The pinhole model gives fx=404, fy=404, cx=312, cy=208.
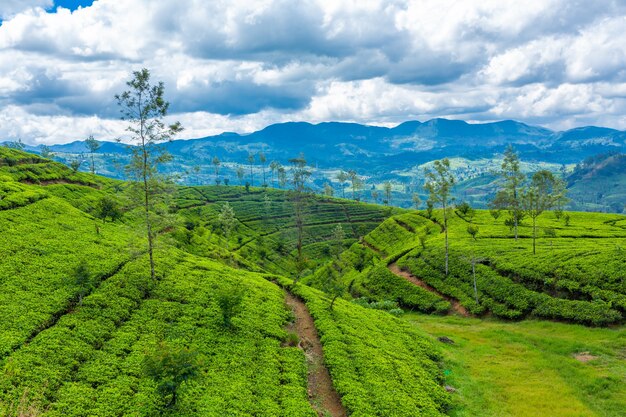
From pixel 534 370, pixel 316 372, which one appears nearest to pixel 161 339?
pixel 316 372

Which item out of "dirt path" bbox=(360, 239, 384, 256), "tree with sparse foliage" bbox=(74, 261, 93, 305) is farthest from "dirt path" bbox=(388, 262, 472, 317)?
"tree with sparse foliage" bbox=(74, 261, 93, 305)

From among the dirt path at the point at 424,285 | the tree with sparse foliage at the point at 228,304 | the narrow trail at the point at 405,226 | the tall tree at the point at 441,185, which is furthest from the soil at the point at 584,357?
the narrow trail at the point at 405,226

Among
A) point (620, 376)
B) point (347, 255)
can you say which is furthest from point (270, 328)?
point (347, 255)

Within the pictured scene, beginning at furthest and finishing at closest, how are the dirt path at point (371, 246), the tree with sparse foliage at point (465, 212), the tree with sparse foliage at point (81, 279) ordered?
the dirt path at point (371, 246), the tree with sparse foliage at point (465, 212), the tree with sparse foliage at point (81, 279)

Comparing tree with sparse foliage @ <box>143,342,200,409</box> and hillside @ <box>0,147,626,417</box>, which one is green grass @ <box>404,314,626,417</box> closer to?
hillside @ <box>0,147,626,417</box>

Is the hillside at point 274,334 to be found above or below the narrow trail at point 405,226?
below

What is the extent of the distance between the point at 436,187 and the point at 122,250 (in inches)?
2306

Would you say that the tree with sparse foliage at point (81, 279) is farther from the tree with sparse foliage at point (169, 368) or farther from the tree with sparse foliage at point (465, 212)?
the tree with sparse foliage at point (465, 212)

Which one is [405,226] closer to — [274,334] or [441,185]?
[441,185]

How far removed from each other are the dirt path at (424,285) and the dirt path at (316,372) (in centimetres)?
3267

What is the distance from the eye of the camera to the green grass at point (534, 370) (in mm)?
35781

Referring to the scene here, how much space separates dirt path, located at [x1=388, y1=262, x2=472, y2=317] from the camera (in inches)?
2781

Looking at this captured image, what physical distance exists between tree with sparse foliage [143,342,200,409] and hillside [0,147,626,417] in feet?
0.63

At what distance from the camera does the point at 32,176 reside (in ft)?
398
